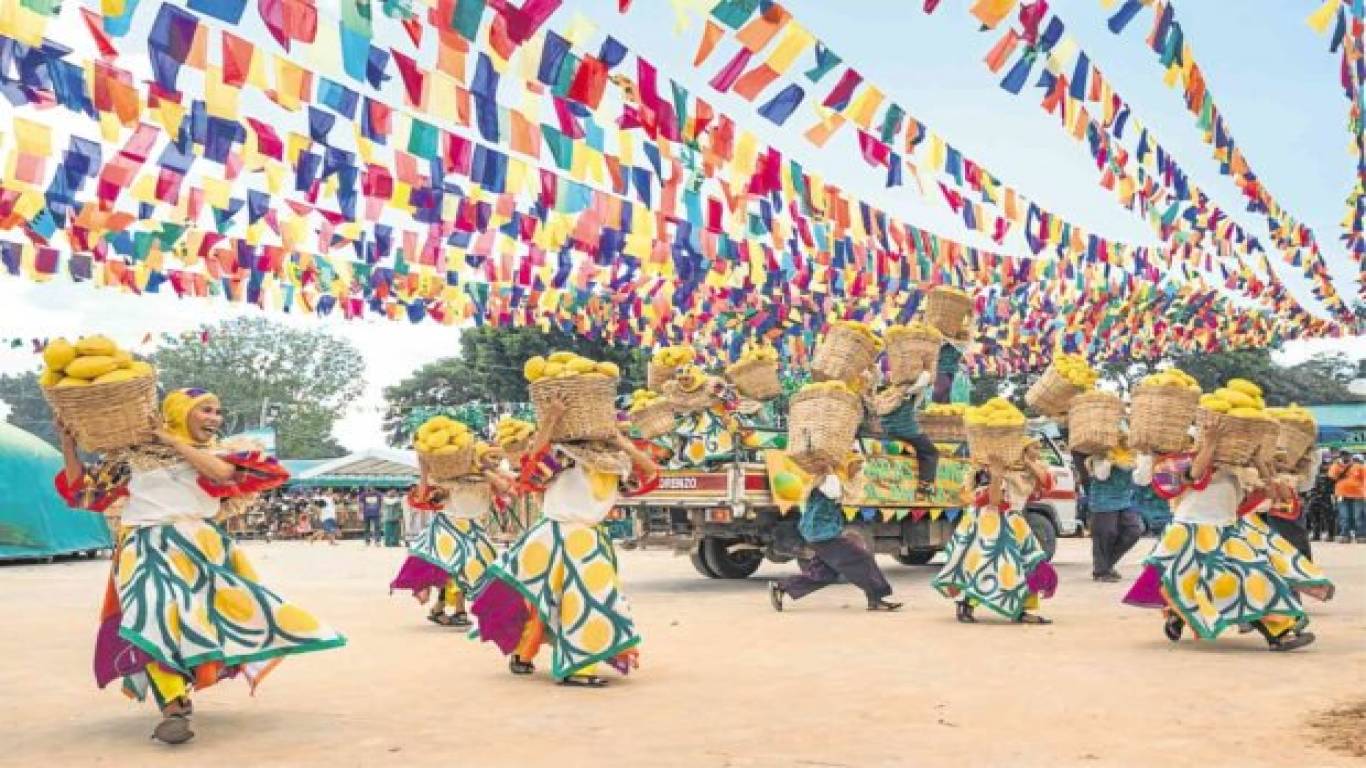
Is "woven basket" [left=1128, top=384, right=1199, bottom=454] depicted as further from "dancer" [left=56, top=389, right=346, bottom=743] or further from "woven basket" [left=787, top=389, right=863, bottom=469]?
"dancer" [left=56, top=389, right=346, bottom=743]

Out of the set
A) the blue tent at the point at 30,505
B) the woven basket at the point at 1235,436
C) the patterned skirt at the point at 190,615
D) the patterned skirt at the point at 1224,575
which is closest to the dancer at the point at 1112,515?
the patterned skirt at the point at 1224,575

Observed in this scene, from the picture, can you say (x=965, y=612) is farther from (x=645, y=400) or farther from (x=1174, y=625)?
(x=645, y=400)

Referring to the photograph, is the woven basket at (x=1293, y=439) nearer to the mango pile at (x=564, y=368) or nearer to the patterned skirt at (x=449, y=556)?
the mango pile at (x=564, y=368)

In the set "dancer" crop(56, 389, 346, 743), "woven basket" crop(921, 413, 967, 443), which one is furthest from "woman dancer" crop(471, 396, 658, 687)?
"woven basket" crop(921, 413, 967, 443)

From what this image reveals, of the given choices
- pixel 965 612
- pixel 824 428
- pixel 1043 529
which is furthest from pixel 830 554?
pixel 1043 529

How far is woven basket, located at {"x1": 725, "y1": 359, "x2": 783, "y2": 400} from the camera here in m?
14.5

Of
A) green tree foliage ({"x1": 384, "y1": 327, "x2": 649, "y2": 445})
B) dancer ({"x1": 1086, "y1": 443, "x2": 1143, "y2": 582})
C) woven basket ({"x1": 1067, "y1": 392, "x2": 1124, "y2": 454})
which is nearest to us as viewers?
woven basket ({"x1": 1067, "y1": 392, "x2": 1124, "y2": 454})

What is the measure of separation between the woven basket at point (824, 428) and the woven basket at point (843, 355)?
210cm

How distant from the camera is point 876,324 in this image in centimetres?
2333

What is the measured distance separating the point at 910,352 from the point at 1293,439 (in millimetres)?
4947

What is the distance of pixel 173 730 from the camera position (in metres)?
5.64

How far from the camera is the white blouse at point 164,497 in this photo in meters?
5.95

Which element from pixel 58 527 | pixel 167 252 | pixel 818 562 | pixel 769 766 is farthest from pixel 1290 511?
pixel 58 527

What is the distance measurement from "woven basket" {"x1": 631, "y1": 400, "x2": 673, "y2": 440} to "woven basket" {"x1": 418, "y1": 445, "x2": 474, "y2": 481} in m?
4.30
